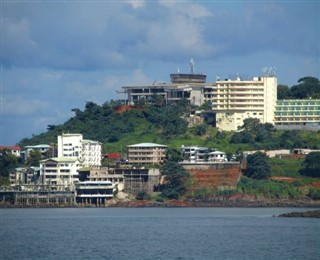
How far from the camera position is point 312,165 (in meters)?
135

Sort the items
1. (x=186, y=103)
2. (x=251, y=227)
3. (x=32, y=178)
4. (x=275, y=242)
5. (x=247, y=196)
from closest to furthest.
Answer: (x=275, y=242) → (x=251, y=227) → (x=247, y=196) → (x=32, y=178) → (x=186, y=103)

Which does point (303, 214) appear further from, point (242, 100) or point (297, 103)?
point (297, 103)

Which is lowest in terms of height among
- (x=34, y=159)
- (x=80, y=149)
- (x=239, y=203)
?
(x=239, y=203)

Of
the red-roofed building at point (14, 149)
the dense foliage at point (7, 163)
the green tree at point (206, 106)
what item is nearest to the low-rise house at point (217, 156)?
the green tree at point (206, 106)

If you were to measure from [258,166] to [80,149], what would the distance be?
23889 mm

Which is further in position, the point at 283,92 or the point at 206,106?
the point at 283,92

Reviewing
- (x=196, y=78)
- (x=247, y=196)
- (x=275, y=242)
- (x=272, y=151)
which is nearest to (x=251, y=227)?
(x=275, y=242)

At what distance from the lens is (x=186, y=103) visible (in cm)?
15988

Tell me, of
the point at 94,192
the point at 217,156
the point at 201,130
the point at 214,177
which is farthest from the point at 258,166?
the point at 94,192

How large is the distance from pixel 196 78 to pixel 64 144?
26582mm

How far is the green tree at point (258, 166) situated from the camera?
134250 millimetres

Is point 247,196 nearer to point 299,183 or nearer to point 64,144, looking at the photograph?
point 299,183

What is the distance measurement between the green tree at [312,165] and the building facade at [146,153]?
55.5 ft

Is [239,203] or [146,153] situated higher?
[146,153]
